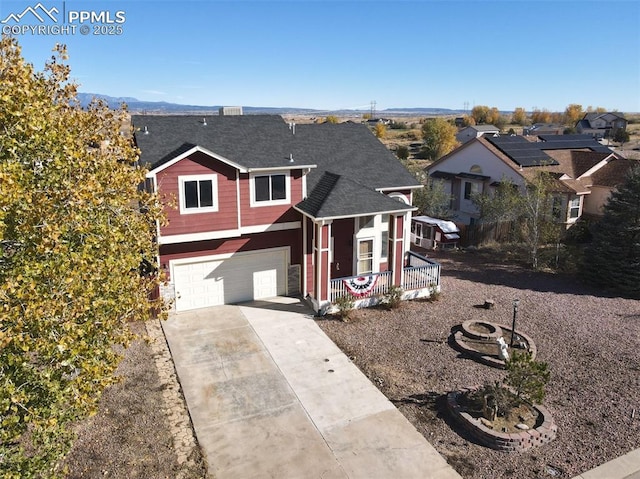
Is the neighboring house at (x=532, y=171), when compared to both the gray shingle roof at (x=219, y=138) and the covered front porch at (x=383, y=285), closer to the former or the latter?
the covered front porch at (x=383, y=285)

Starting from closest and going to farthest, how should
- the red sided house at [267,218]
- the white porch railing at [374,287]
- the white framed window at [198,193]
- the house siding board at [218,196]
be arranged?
1. the house siding board at [218,196]
2. the white framed window at [198,193]
3. the red sided house at [267,218]
4. the white porch railing at [374,287]

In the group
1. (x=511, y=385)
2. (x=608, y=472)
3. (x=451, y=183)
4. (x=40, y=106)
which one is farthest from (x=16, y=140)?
(x=451, y=183)

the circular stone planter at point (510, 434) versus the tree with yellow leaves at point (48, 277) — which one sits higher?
the tree with yellow leaves at point (48, 277)

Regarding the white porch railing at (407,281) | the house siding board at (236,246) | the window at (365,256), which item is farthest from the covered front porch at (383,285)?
the house siding board at (236,246)

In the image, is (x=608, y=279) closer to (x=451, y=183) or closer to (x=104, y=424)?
(x=451, y=183)

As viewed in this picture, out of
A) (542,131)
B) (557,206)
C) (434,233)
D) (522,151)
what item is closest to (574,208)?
(557,206)

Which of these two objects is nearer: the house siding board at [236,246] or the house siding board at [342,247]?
the house siding board at [236,246]

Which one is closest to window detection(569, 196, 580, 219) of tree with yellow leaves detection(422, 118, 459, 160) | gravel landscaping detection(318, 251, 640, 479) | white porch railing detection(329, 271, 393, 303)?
gravel landscaping detection(318, 251, 640, 479)
